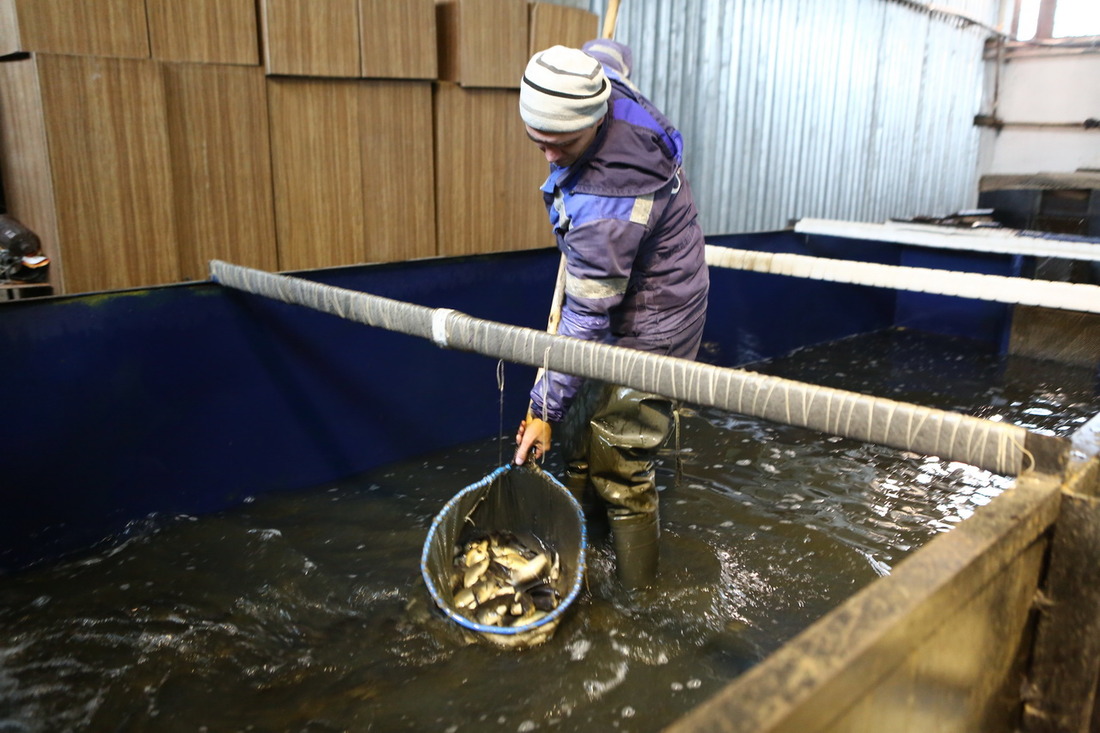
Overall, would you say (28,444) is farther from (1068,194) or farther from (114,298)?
(1068,194)

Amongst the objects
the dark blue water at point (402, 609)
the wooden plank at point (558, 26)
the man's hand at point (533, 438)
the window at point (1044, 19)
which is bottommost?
the dark blue water at point (402, 609)

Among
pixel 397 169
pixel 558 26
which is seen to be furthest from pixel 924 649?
pixel 558 26

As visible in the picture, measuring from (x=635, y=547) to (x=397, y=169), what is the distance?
189 cm

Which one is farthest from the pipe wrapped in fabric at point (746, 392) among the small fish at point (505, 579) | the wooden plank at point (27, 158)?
the wooden plank at point (27, 158)

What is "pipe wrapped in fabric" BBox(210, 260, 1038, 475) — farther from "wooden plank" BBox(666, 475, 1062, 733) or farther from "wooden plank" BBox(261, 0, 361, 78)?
"wooden plank" BBox(261, 0, 361, 78)

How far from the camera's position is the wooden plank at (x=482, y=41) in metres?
3.46

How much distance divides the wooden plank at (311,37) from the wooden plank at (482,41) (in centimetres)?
48

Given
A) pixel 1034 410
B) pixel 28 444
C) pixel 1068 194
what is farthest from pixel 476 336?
pixel 1068 194

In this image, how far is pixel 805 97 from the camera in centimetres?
565

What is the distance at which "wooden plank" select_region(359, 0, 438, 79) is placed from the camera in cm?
318

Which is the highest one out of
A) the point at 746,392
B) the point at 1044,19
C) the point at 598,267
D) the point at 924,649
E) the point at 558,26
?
the point at 1044,19

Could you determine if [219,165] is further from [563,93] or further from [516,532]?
[516,532]

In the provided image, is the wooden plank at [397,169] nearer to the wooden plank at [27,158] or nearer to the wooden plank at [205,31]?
the wooden plank at [205,31]

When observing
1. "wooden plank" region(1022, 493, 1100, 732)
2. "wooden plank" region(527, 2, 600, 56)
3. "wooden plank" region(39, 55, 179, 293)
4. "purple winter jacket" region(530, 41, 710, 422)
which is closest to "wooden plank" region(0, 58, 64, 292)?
"wooden plank" region(39, 55, 179, 293)
